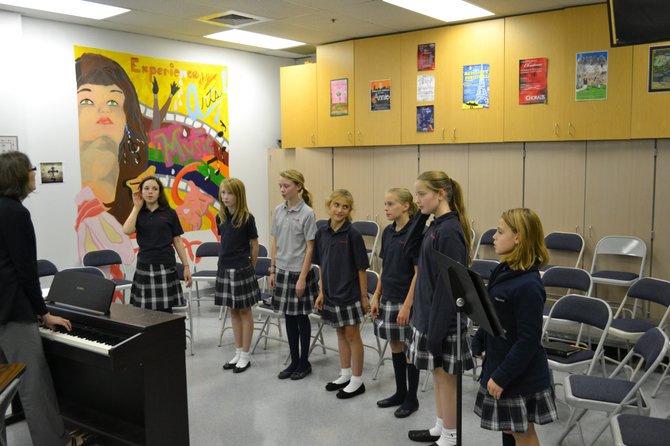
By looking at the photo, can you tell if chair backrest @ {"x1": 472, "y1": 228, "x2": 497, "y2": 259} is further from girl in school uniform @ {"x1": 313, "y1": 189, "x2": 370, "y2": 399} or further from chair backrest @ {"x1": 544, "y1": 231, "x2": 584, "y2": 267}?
girl in school uniform @ {"x1": 313, "y1": 189, "x2": 370, "y2": 399}

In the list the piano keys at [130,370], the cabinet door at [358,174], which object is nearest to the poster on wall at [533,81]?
the cabinet door at [358,174]

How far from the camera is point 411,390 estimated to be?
402 centimetres

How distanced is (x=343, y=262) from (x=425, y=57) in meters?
3.36

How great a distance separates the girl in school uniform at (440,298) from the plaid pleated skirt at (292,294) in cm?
120

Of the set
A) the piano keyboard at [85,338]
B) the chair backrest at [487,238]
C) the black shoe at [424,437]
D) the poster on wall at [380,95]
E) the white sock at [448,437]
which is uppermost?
the poster on wall at [380,95]

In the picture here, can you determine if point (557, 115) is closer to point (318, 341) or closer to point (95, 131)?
point (318, 341)

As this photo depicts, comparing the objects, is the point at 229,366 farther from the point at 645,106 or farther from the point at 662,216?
the point at 645,106

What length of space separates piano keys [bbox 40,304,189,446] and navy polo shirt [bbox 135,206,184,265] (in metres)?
1.18

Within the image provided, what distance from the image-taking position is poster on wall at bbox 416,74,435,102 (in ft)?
21.7

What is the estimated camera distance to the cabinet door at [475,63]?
6.11m

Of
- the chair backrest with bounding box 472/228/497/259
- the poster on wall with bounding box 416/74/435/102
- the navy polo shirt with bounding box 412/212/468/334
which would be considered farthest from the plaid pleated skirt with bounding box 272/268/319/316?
the poster on wall with bounding box 416/74/435/102

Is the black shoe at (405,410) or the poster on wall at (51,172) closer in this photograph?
the black shoe at (405,410)

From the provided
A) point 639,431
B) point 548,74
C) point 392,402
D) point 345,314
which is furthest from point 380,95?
point 639,431

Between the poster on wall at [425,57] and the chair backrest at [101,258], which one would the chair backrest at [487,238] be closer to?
the poster on wall at [425,57]
